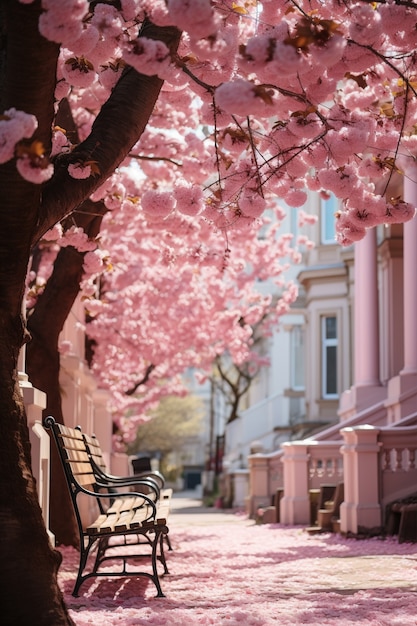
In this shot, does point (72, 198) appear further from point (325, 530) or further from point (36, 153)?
point (325, 530)

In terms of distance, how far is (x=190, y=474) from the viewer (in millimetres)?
87500

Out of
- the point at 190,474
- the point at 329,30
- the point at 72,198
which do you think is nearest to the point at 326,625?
the point at 72,198

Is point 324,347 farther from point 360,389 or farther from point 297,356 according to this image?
point 360,389

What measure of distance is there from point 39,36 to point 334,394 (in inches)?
1062

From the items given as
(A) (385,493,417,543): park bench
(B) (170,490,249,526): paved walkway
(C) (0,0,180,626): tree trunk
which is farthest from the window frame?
(C) (0,0,180,626): tree trunk

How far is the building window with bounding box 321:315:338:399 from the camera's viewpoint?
3167cm

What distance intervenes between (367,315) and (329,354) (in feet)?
30.1

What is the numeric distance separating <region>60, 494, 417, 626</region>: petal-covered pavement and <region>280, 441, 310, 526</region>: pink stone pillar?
474 centimetres

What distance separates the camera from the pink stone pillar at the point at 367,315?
73.7 ft

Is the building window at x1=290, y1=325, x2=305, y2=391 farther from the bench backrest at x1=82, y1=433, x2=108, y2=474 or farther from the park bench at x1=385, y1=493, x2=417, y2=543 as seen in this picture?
the bench backrest at x1=82, y1=433, x2=108, y2=474

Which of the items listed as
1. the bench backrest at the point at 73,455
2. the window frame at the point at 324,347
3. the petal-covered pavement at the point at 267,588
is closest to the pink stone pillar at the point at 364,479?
Result: the petal-covered pavement at the point at 267,588

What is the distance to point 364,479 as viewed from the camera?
15.0 metres

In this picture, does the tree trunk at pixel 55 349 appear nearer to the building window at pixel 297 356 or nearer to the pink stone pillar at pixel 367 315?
the pink stone pillar at pixel 367 315

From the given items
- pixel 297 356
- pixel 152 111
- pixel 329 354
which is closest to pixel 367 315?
pixel 329 354
